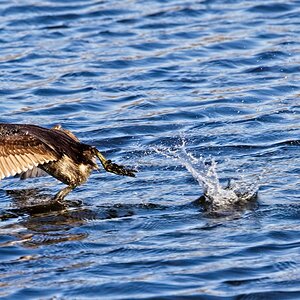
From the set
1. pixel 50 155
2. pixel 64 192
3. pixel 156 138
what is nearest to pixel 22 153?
pixel 50 155

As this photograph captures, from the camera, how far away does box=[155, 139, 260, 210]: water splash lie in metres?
7.97

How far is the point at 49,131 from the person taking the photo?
27.6 feet

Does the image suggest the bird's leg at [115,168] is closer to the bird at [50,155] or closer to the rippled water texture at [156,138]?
the bird at [50,155]

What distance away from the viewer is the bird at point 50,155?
8.12m

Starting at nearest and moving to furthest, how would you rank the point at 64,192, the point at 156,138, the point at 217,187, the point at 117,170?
the point at 217,187
the point at 64,192
the point at 117,170
the point at 156,138

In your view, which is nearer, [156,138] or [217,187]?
[217,187]

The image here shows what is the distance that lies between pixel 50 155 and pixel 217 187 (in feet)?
4.46

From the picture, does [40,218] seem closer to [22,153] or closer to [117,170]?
[22,153]

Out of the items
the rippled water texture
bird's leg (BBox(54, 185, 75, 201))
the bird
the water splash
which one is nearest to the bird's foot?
the bird

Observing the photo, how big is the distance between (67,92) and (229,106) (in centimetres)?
204

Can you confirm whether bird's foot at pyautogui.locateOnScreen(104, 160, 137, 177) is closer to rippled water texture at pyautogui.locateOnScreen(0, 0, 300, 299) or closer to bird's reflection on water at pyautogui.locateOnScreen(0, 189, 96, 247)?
rippled water texture at pyautogui.locateOnScreen(0, 0, 300, 299)

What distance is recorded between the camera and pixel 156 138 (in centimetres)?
1010

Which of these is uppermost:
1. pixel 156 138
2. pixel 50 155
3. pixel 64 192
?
pixel 50 155

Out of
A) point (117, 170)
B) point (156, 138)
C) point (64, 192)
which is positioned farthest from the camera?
point (156, 138)
